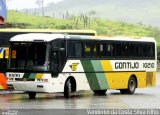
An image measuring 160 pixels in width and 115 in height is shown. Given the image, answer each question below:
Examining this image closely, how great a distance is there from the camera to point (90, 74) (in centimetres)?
2917

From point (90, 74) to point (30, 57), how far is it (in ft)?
11.9

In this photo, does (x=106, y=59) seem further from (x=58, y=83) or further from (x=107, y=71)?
(x=58, y=83)

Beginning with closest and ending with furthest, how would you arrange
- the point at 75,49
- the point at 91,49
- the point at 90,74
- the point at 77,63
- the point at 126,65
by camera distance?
the point at 77,63 → the point at 75,49 → the point at 90,74 → the point at 91,49 → the point at 126,65

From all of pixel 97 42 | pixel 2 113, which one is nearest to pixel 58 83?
pixel 97 42

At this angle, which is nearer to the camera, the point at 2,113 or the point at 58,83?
the point at 2,113

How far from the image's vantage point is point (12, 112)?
761 inches

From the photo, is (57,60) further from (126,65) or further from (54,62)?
(126,65)

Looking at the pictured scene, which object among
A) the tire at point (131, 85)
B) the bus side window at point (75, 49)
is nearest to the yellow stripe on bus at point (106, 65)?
the bus side window at point (75, 49)

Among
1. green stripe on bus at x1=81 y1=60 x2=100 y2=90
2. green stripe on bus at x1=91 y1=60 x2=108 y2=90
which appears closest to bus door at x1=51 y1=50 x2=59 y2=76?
green stripe on bus at x1=81 y1=60 x2=100 y2=90

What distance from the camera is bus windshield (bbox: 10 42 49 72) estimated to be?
26.5 meters

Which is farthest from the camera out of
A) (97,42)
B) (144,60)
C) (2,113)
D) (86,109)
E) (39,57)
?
(144,60)

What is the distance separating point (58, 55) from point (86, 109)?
6.86 meters

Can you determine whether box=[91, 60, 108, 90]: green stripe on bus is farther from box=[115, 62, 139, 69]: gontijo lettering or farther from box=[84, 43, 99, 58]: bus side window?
box=[115, 62, 139, 69]: gontijo lettering

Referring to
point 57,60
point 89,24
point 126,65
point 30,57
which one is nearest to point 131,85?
point 126,65
